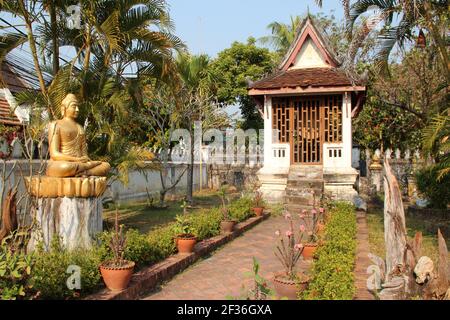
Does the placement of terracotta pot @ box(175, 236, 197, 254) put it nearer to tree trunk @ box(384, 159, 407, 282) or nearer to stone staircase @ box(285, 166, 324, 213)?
tree trunk @ box(384, 159, 407, 282)

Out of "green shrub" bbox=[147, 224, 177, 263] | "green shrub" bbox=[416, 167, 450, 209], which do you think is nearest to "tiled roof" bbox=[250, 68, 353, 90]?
"green shrub" bbox=[416, 167, 450, 209]

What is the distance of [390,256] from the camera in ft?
16.4

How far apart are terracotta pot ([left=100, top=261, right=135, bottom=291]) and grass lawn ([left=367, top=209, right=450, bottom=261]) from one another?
436 cm

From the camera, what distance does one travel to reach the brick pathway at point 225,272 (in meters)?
5.97

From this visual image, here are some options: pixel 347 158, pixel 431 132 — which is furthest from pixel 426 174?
pixel 431 132

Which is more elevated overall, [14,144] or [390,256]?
[14,144]

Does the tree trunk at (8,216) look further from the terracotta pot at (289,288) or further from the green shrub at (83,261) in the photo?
the terracotta pot at (289,288)

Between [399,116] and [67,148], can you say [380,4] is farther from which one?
[399,116]

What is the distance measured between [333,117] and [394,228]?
994 centimetres

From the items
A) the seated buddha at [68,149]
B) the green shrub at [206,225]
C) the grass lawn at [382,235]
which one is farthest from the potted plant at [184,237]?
the grass lawn at [382,235]

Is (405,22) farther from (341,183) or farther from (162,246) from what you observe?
(162,246)

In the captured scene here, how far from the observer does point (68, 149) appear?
7.34m

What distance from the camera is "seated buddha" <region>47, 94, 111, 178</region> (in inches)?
277

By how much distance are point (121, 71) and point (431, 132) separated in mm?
6793
